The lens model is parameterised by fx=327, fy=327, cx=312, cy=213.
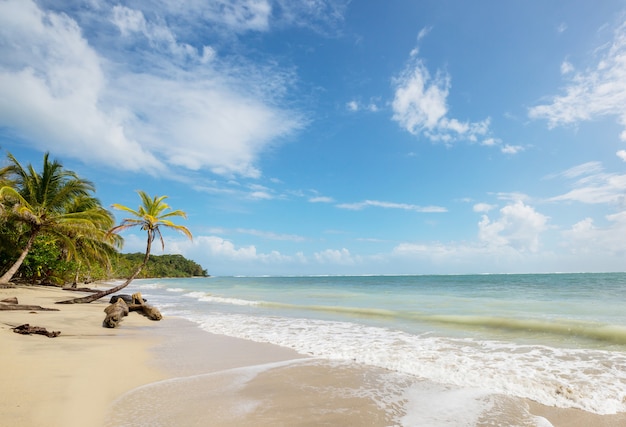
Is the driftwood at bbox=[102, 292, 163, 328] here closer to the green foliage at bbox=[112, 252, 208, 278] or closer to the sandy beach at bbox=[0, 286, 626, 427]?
the sandy beach at bbox=[0, 286, 626, 427]

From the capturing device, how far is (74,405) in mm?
4457

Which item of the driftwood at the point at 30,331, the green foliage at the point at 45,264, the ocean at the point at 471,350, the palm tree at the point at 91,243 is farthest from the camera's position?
the palm tree at the point at 91,243

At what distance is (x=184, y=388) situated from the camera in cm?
541

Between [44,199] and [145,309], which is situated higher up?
[44,199]

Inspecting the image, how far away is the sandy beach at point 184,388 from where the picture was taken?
4309 millimetres

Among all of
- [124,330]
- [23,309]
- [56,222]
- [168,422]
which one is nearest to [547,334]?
[168,422]

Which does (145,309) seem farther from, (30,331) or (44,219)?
(44,219)

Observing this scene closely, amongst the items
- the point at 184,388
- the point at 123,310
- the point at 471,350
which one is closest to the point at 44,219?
the point at 123,310

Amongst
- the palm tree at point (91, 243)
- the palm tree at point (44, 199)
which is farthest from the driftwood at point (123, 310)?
the palm tree at point (91, 243)

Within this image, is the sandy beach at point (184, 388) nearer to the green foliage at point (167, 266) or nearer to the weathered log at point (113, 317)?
the weathered log at point (113, 317)

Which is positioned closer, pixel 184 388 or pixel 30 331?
pixel 184 388

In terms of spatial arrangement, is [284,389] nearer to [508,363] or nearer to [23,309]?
[508,363]

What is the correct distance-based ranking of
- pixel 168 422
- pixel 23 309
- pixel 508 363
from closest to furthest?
pixel 168 422 → pixel 508 363 → pixel 23 309

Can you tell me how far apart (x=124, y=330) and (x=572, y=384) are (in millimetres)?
12140
